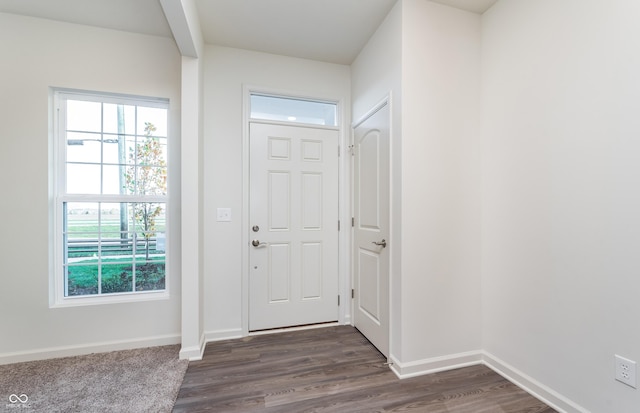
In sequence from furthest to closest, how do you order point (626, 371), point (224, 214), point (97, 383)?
point (224, 214) < point (97, 383) < point (626, 371)

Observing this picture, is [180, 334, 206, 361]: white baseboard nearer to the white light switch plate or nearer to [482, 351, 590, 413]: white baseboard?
the white light switch plate

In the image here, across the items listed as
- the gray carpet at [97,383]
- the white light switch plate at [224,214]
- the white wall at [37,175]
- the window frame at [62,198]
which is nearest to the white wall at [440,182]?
the white light switch plate at [224,214]

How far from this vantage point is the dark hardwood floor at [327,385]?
1.62 meters

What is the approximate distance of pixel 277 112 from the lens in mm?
2754

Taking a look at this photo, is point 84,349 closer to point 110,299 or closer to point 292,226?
point 110,299

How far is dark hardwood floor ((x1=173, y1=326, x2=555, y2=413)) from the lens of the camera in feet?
5.32

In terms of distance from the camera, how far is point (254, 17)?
2.18 m

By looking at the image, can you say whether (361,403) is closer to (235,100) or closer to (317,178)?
Answer: (317,178)

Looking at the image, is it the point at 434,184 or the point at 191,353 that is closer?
the point at 434,184

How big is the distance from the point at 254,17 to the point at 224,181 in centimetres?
141

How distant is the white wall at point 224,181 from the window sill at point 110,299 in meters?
0.43

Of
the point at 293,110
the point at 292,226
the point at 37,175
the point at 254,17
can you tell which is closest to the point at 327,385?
the point at 292,226

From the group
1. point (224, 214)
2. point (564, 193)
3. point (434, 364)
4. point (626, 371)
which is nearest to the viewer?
point (626, 371)

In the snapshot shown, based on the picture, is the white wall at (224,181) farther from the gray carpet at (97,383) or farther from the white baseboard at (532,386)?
the white baseboard at (532,386)
